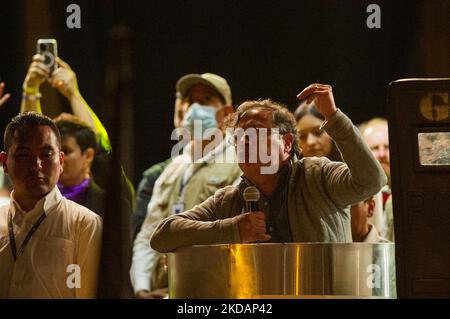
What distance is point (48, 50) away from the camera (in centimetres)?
332

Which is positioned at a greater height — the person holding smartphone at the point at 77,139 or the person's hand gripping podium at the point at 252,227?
the person holding smartphone at the point at 77,139

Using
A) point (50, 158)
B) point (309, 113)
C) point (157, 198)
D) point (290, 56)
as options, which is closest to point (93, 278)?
point (50, 158)

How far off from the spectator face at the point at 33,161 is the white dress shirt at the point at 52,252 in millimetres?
38

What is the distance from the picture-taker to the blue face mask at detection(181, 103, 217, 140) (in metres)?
3.10

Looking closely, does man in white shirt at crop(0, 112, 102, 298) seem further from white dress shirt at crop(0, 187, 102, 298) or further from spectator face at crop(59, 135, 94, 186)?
spectator face at crop(59, 135, 94, 186)

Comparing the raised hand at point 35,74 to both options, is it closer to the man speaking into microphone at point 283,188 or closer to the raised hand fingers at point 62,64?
the raised hand fingers at point 62,64

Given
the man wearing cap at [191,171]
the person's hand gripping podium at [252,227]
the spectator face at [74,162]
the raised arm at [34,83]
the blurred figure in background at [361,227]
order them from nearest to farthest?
the person's hand gripping podium at [252,227] < the blurred figure in background at [361,227] < the man wearing cap at [191,171] < the spectator face at [74,162] < the raised arm at [34,83]

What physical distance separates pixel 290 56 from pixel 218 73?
12.0 inches

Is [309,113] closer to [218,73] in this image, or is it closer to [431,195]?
[218,73]

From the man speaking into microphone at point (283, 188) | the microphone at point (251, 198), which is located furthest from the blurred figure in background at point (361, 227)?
the microphone at point (251, 198)

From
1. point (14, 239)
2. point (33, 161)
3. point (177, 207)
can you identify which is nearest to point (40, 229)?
point (14, 239)

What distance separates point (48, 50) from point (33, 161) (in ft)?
4.74

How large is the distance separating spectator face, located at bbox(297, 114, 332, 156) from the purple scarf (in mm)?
851

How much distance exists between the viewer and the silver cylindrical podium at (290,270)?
1.58m
